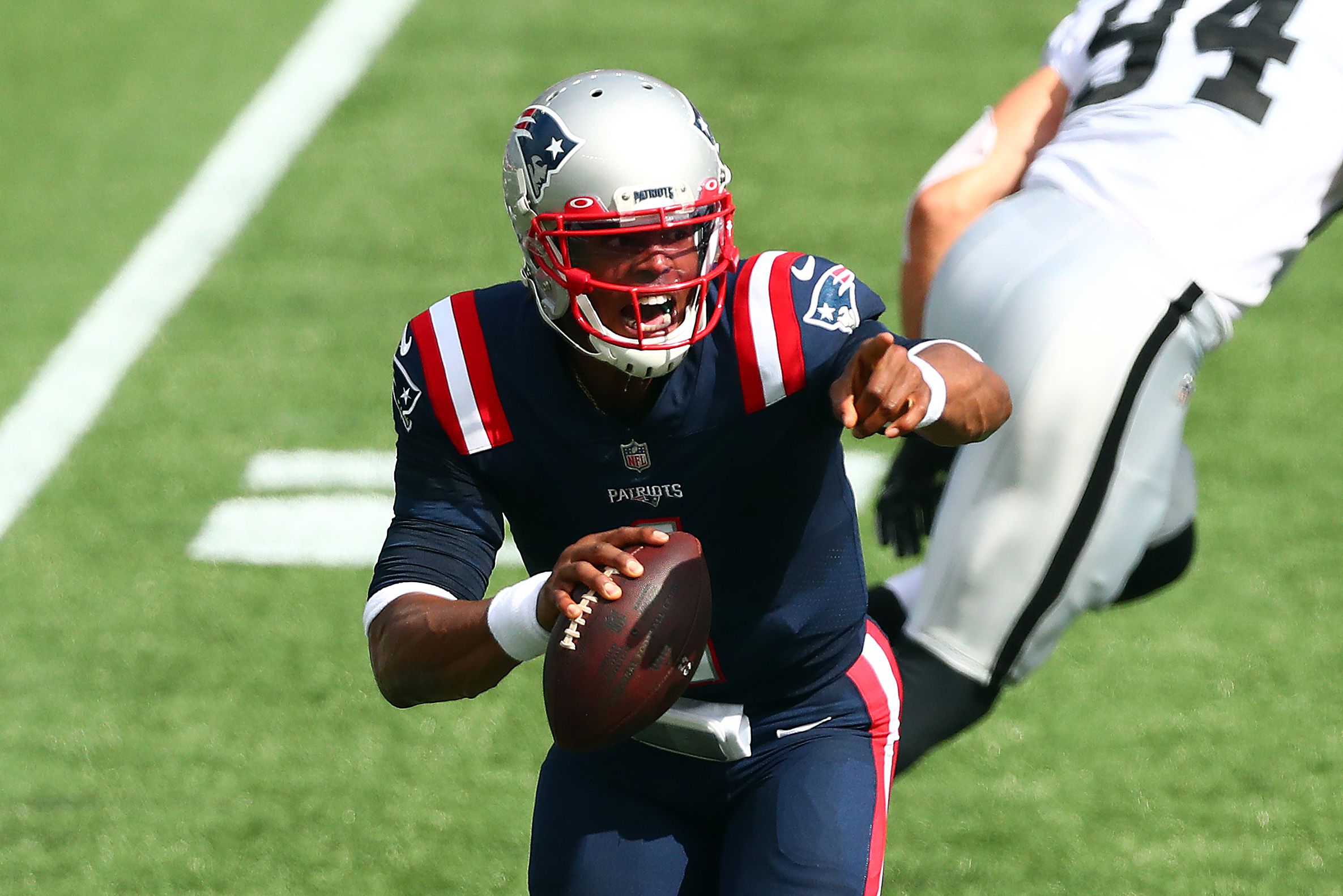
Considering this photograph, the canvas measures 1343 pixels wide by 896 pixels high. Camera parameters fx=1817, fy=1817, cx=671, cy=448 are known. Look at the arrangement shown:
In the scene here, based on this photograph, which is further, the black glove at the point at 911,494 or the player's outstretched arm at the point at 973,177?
the black glove at the point at 911,494

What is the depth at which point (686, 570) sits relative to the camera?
2.93 meters

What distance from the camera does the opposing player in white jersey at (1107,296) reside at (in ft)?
13.5

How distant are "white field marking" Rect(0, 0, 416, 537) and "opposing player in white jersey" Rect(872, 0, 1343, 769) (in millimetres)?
3025

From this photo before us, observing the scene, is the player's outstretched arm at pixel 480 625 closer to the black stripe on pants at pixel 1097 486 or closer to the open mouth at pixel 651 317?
the open mouth at pixel 651 317

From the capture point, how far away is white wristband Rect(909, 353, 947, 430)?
2.95 meters

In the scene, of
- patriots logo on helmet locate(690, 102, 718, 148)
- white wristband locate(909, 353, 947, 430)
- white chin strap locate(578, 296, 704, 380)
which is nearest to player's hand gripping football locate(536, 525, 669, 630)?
white chin strap locate(578, 296, 704, 380)

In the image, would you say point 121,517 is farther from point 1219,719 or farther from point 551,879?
point 1219,719

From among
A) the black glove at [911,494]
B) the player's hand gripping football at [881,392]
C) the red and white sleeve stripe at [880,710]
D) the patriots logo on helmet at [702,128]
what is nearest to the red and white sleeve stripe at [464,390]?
the patriots logo on helmet at [702,128]

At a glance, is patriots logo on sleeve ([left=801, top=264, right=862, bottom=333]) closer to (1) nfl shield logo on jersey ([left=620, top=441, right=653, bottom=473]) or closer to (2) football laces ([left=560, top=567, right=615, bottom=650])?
(1) nfl shield logo on jersey ([left=620, top=441, right=653, bottom=473])

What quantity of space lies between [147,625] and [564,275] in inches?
106

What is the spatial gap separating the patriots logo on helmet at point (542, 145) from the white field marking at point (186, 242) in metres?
3.20

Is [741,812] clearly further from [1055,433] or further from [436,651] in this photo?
[1055,433]

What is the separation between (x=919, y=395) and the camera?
2.91m

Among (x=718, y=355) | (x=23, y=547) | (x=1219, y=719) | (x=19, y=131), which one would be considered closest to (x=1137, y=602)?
(x=1219, y=719)
